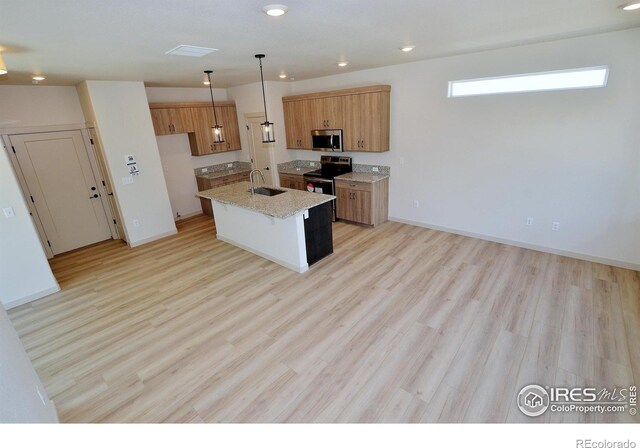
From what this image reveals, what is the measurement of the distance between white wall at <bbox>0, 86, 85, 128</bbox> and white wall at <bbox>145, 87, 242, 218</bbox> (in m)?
1.33

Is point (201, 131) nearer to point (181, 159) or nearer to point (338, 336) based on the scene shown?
point (181, 159)

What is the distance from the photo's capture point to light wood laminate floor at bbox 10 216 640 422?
2.30 m

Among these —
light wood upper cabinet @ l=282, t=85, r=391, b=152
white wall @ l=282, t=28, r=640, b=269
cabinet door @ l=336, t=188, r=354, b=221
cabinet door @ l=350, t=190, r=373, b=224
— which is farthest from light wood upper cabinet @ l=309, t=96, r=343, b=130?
cabinet door @ l=350, t=190, r=373, b=224

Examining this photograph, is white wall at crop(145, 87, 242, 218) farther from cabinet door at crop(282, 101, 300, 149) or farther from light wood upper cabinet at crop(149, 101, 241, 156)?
cabinet door at crop(282, 101, 300, 149)

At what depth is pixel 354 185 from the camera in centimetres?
559

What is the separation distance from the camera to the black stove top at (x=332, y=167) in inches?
242

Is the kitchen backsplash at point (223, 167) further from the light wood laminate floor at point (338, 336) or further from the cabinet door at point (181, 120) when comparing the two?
the light wood laminate floor at point (338, 336)

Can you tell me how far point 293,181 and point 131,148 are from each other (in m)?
3.04

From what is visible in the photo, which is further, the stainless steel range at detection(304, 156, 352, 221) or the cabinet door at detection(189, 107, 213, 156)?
the cabinet door at detection(189, 107, 213, 156)

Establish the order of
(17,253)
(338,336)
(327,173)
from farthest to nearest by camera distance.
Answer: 1. (327,173)
2. (17,253)
3. (338,336)

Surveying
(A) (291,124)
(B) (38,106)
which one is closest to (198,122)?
(A) (291,124)

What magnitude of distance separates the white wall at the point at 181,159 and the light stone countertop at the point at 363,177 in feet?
11.3

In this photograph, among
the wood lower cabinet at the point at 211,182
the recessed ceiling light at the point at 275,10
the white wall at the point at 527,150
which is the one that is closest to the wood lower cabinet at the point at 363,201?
the white wall at the point at 527,150

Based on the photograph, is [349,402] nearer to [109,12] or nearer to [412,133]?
[109,12]
